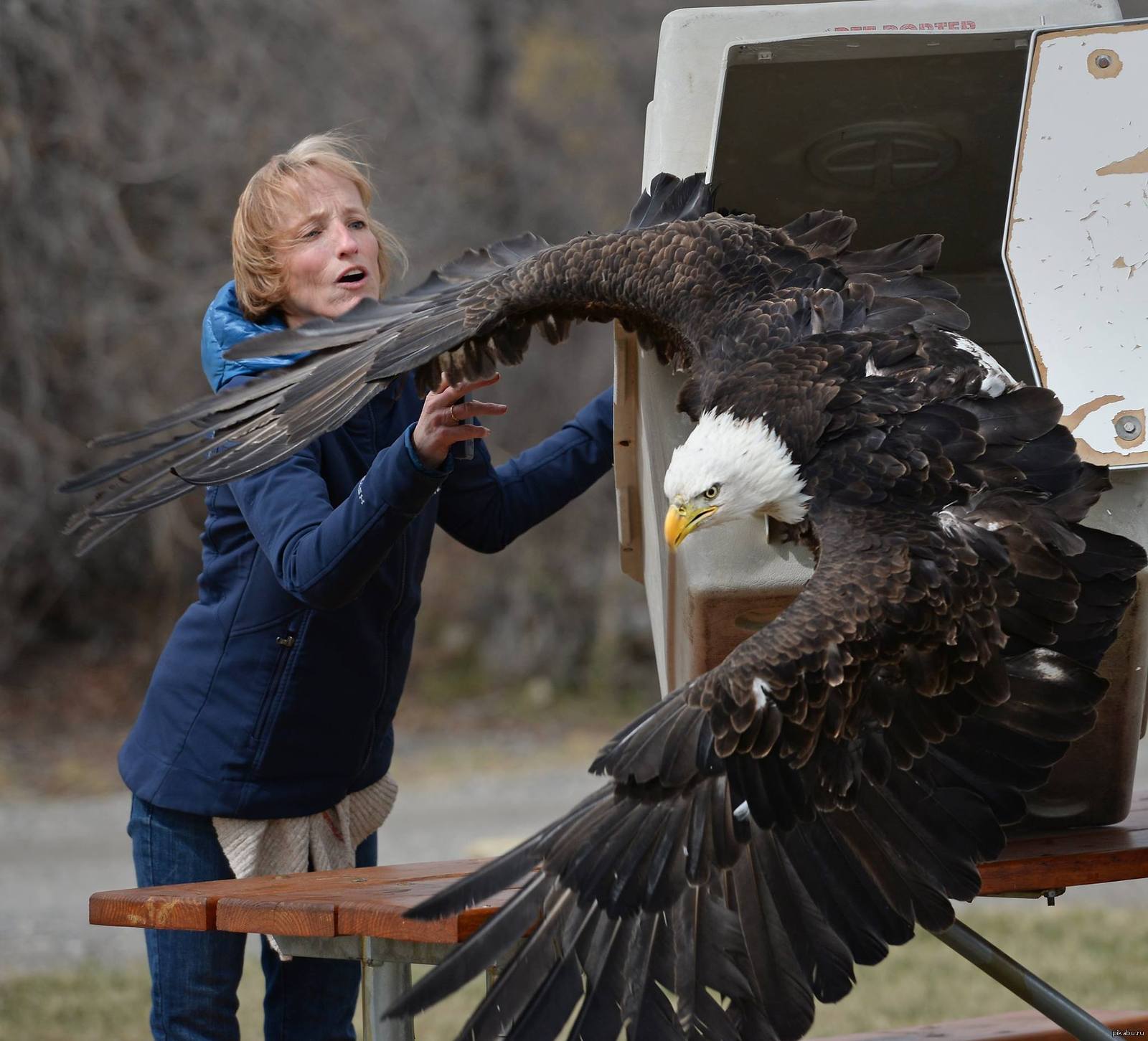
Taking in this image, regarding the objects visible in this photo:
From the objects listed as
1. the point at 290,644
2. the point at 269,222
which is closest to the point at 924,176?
the point at 269,222

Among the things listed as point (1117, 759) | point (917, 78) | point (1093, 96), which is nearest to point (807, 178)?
point (917, 78)

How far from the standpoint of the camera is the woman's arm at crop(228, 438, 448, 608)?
8.84ft

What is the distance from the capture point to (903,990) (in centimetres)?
498

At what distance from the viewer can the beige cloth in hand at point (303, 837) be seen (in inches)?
118

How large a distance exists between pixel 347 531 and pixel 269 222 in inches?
33.7

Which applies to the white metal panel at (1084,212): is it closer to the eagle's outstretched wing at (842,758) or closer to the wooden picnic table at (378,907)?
the eagle's outstretched wing at (842,758)

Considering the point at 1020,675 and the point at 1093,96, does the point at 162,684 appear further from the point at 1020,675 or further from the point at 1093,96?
the point at 1093,96

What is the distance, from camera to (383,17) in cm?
1111

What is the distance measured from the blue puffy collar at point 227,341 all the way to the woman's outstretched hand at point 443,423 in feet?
1.99

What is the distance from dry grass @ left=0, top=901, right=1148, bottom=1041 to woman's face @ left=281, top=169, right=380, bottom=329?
8.05 ft

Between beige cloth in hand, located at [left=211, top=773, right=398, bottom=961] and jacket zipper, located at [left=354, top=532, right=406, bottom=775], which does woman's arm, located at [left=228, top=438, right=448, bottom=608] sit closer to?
jacket zipper, located at [left=354, top=532, right=406, bottom=775]

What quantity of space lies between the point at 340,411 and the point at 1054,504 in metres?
1.34

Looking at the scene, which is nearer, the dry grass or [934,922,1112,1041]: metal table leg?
[934,922,1112,1041]: metal table leg

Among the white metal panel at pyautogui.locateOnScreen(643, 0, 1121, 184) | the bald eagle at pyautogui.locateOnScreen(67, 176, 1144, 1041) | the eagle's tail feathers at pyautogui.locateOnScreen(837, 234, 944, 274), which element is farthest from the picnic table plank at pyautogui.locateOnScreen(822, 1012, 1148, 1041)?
the white metal panel at pyautogui.locateOnScreen(643, 0, 1121, 184)
